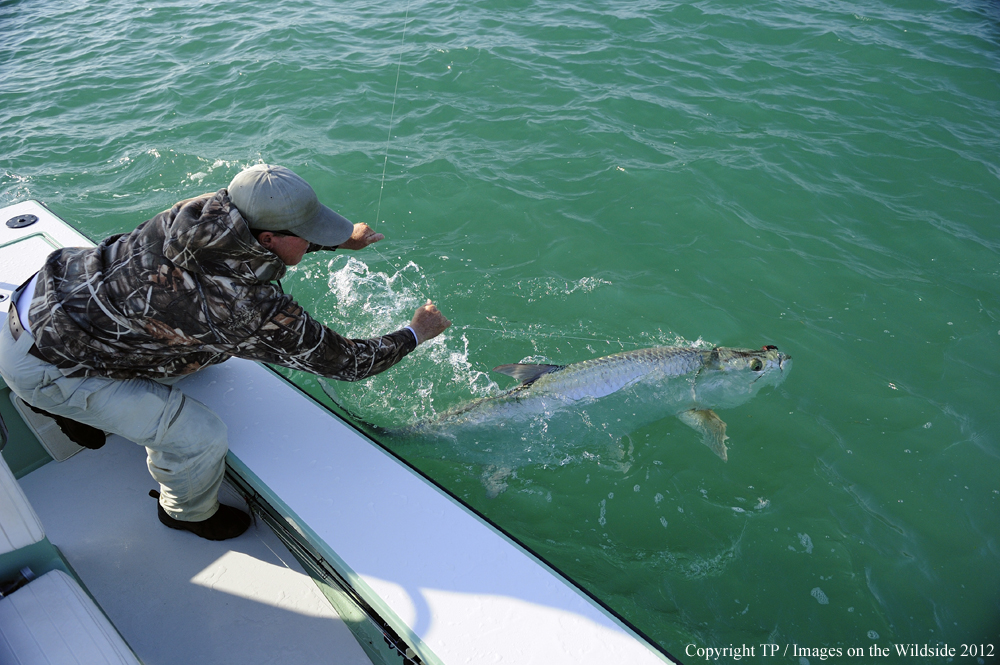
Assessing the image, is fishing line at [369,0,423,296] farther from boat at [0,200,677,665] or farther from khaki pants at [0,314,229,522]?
khaki pants at [0,314,229,522]

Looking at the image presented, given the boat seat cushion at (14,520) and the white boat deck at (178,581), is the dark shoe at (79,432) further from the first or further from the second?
the boat seat cushion at (14,520)

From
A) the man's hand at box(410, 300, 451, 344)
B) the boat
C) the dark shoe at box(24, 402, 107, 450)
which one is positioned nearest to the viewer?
the boat

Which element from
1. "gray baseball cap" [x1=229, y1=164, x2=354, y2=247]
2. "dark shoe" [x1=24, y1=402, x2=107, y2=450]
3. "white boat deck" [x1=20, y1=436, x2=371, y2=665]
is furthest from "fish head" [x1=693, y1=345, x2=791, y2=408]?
"dark shoe" [x1=24, y1=402, x2=107, y2=450]

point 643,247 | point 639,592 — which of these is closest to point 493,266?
point 643,247

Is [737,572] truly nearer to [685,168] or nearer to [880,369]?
[880,369]

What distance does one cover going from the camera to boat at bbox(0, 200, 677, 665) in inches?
88.3

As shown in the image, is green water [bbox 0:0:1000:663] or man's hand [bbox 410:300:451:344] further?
green water [bbox 0:0:1000:663]

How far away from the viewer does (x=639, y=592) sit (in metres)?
3.49

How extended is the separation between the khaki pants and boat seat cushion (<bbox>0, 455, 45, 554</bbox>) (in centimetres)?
39

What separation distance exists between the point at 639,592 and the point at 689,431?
133 centimetres

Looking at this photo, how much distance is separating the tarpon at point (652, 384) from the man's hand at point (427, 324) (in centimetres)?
92

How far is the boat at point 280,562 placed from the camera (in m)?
2.24

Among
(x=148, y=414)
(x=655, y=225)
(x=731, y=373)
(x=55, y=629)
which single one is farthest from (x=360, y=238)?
(x=655, y=225)

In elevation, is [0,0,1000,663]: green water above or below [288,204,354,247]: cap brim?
below
